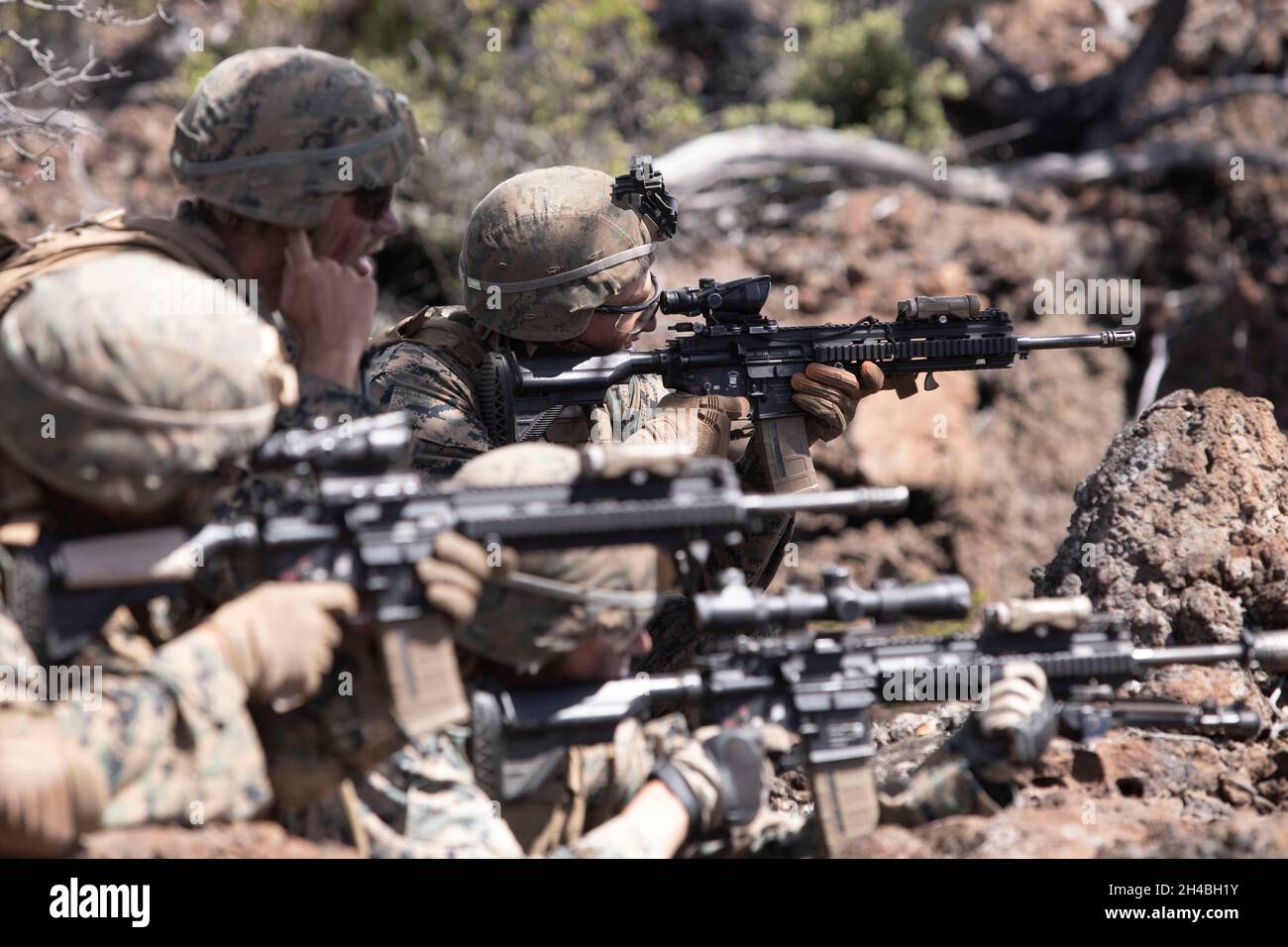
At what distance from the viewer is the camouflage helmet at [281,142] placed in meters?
4.50

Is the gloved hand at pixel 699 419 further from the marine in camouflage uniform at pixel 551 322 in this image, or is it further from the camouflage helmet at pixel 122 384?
the camouflage helmet at pixel 122 384

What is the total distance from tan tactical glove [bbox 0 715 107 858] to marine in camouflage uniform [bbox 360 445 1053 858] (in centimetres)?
95

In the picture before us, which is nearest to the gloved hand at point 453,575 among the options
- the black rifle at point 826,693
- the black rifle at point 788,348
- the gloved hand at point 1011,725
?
the black rifle at point 826,693

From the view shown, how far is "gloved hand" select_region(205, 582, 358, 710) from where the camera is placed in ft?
11.9

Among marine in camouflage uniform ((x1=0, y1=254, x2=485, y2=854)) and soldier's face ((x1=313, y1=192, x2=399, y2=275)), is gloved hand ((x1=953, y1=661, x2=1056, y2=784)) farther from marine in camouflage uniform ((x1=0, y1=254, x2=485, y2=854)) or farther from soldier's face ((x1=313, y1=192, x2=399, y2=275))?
soldier's face ((x1=313, y1=192, x2=399, y2=275))

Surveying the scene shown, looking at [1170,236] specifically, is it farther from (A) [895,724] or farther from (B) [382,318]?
(A) [895,724]

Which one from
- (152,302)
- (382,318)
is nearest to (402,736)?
(152,302)

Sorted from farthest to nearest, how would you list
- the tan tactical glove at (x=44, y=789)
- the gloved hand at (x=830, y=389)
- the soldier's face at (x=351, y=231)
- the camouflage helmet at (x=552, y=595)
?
the gloved hand at (x=830, y=389) → the soldier's face at (x=351, y=231) → the camouflage helmet at (x=552, y=595) → the tan tactical glove at (x=44, y=789)

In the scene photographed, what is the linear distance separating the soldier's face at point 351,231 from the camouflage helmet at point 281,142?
0.05 m

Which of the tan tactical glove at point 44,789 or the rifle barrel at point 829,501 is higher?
the rifle barrel at point 829,501

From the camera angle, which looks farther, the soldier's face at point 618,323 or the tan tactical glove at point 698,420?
the tan tactical glove at point 698,420

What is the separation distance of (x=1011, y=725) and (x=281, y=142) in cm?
268

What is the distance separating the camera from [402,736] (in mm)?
3889

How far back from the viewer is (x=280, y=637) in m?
3.64
